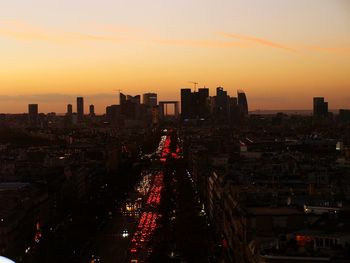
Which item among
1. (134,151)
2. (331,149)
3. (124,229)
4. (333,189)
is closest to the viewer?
(333,189)

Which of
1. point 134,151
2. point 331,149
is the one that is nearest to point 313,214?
point 331,149

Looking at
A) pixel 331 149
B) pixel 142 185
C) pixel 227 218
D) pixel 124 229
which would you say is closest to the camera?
pixel 227 218

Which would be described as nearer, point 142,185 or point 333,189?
point 333,189

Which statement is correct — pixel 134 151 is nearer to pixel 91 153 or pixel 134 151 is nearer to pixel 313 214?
pixel 91 153

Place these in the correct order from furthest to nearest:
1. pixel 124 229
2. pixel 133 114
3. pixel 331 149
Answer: pixel 133 114
pixel 331 149
pixel 124 229

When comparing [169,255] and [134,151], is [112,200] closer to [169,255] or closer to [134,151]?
[169,255]

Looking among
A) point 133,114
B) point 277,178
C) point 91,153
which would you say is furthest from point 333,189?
point 133,114

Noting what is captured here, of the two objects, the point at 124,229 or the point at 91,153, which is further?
the point at 91,153

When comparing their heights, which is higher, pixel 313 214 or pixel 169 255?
pixel 313 214

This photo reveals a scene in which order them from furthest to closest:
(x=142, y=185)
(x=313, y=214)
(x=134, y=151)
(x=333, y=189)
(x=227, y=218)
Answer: (x=134, y=151), (x=142, y=185), (x=333, y=189), (x=227, y=218), (x=313, y=214)
